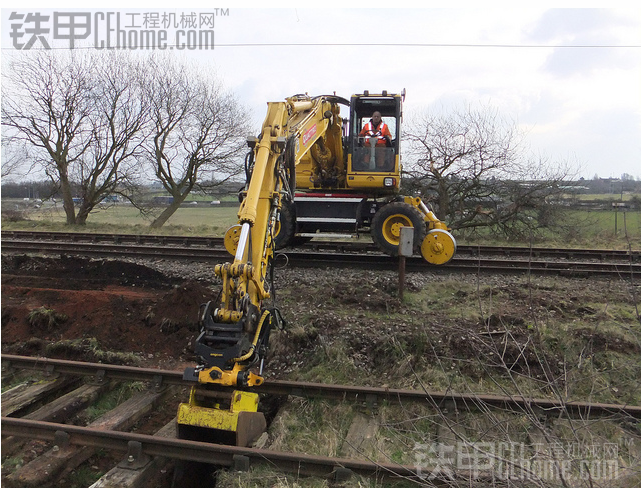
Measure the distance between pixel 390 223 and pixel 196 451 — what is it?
23.0 feet

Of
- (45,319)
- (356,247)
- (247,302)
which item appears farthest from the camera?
(356,247)

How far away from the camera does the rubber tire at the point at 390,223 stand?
9.67m

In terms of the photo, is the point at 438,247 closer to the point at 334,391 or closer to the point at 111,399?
the point at 334,391

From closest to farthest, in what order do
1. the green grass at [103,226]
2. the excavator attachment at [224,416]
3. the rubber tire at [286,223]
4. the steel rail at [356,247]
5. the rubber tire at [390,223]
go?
1. the excavator attachment at [224,416]
2. the rubber tire at [390,223]
3. the rubber tire at [286,223]
4. the steel rail at [356,247]
5. the green grass at [103,226]

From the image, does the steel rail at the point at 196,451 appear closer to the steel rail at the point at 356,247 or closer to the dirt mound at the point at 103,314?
the dirt mound at the point at 103,314

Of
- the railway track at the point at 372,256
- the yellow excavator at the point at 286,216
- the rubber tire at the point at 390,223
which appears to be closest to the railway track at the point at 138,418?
the yellow excavator at the point at 286,216

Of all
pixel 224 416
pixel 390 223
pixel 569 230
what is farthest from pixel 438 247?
pixel 569 230

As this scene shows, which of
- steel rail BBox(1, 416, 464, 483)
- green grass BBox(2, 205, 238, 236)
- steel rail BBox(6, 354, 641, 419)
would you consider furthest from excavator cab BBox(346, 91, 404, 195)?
green grass BBox(2, 205, 238, 236)

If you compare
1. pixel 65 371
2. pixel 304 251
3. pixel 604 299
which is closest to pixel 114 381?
pixel 65 371

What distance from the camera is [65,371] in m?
5.34

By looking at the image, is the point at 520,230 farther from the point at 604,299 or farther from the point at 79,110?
the point at 79,110

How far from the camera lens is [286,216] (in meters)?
9.91

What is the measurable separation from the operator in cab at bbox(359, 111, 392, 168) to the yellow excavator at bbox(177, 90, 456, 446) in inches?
0.9

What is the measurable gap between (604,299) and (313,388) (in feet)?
19.1
